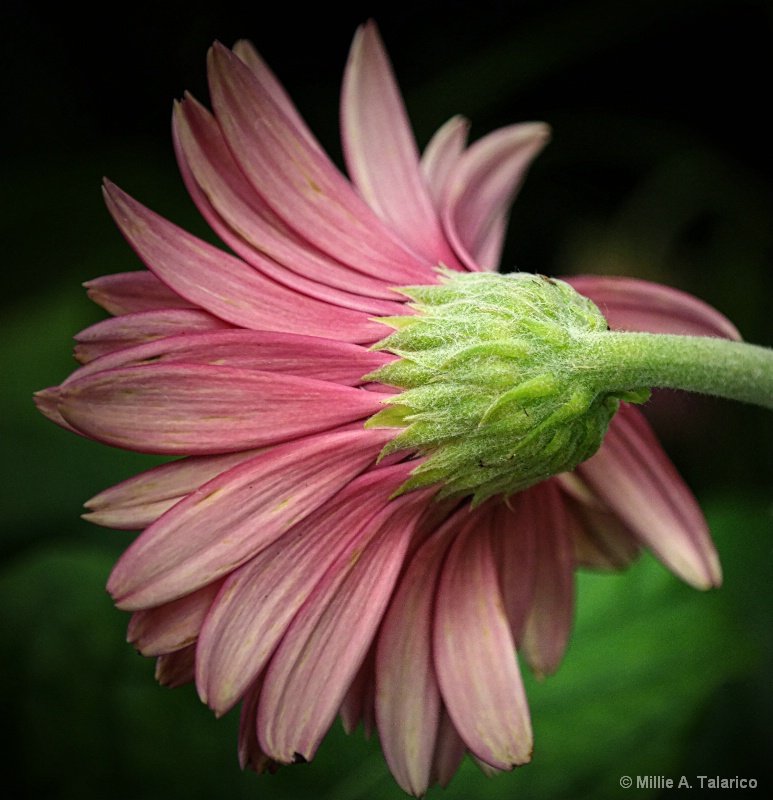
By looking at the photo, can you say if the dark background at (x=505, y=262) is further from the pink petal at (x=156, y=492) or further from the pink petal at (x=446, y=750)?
the pink petal at (x=156, y=492)

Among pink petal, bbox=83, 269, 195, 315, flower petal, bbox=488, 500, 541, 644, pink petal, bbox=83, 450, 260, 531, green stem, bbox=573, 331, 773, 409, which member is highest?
pink petal, bbox=83, 269, 195, 315

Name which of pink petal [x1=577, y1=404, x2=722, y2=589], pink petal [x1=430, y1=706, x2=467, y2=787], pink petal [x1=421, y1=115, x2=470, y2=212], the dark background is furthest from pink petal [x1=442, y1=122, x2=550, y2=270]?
the dark background

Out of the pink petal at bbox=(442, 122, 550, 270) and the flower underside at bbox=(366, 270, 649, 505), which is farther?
the pink petal at bbox=(442, 122, 550, 270)

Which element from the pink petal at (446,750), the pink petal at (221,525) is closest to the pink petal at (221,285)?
the pink petal at (221,525)

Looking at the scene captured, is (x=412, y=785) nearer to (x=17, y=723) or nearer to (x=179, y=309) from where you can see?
(x=179, y=309)

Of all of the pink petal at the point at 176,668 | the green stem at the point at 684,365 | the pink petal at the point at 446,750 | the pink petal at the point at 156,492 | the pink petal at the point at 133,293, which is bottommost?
the pink petal at the point at 446,750

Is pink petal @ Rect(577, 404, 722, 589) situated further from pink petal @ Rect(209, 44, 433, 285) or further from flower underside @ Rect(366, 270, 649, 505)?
pink petal @ Rect(209, 44, 433, 285)

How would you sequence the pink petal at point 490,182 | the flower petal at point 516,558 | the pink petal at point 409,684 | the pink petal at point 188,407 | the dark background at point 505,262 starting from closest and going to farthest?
the pink petal at point 188,407, the pink petal at point 409,684, the flower petal at point 516,558, the pink petal at point 490,182, the dark background at point 505,262
